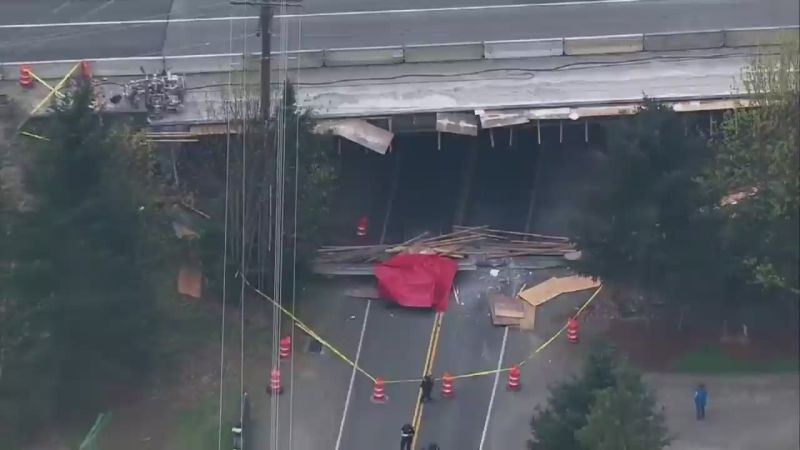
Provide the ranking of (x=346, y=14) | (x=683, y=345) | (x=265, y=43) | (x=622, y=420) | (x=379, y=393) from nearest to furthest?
1. (x=622, y=420)
2. (x=265, y=43)
3. (x=379, y=393)
4. (x=683, y=345)
5. (x=346, y=14)

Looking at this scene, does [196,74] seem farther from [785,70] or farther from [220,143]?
[785,70]

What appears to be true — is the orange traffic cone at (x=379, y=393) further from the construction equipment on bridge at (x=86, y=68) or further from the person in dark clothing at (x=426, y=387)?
the construction equipment on bridge at (x=86, y=68)

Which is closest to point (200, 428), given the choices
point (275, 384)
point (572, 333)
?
point (275, 384)

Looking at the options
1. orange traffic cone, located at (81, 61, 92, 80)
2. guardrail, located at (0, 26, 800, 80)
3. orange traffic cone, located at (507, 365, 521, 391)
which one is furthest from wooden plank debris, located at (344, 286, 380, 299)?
orange traffic cone, located at (81, 61, 92, 80)

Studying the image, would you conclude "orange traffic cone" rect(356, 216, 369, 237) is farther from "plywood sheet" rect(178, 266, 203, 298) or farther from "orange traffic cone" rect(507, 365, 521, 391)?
"orange traffic cone" rect(507, 365, 521, 391)

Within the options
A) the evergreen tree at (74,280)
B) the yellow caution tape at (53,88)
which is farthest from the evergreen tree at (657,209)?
the yellow caution tape at (53,88)

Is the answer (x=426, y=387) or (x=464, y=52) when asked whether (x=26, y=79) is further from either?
(x=426, y=387)
